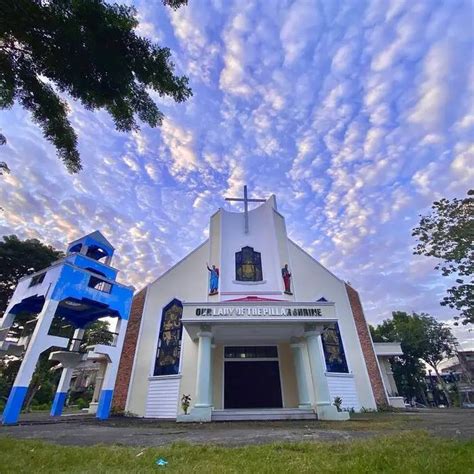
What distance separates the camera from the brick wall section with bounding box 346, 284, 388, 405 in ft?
46.9

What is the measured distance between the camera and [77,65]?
399cm

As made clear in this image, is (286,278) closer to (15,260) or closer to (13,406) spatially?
(13,406)

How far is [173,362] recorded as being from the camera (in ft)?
45.5

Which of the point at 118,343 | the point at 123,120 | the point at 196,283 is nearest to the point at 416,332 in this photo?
the point at 196,283

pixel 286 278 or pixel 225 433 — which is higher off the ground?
pixel 286 278

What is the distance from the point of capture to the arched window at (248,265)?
1575cm

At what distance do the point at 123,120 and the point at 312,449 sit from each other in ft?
17.6

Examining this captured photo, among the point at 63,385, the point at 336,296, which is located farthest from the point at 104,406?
the point at 336,296

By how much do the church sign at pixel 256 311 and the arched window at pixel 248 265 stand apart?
4615 mm

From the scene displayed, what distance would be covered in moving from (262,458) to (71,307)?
11165 millimetres

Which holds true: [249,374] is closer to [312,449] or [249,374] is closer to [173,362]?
[173,362]

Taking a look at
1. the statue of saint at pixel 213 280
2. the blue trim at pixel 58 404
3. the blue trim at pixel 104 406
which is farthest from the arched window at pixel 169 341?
the blue trim at pixel 58 404

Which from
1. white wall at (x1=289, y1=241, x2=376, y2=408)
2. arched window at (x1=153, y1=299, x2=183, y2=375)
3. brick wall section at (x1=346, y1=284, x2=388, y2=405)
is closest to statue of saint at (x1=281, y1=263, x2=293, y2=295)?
white wall at (x1=289, y1=241, x2=376, y2=408)

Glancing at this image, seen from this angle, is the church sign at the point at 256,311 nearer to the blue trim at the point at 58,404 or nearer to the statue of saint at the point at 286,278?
the statue of saint at the point at 286,278
